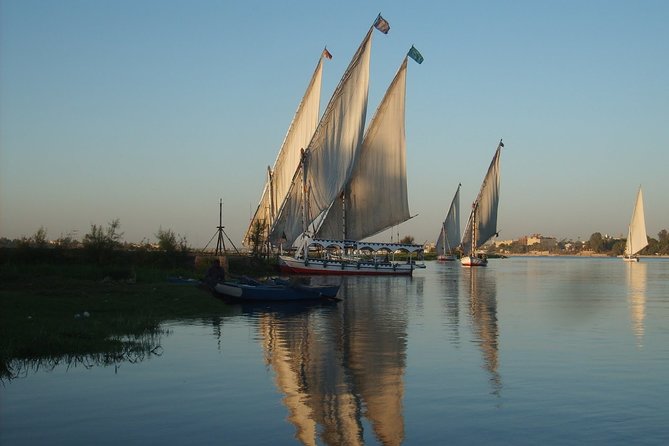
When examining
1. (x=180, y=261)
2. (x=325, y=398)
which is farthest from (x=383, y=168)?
(x=325, y=398)

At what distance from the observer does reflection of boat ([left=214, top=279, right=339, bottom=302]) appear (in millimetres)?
33438

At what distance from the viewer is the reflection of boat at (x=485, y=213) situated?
107938 mm

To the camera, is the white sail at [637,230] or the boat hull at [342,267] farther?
the white sail at [637,230]

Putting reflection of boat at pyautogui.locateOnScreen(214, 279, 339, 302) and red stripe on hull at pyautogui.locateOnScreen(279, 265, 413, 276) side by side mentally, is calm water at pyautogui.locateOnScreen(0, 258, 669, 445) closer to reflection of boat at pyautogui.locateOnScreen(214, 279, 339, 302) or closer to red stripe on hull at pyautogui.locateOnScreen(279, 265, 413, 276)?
reflection of boat at pyautogui.locateOnScreen(214, 279, 339, 302)

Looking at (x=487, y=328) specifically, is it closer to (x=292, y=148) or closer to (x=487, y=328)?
(x=487, y=328)

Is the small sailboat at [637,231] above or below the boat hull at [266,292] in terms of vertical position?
above

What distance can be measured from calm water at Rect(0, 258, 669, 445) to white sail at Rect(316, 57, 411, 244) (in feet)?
Answer: 139

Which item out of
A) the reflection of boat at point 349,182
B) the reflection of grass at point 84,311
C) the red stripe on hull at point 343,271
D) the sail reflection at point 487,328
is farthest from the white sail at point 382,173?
the reflection of grass at point 84,311

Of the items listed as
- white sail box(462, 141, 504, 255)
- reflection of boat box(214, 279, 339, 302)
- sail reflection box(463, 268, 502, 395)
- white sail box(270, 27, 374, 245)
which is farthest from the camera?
white sail box(462, 141, 504, 255)

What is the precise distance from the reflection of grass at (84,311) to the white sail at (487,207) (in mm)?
72427

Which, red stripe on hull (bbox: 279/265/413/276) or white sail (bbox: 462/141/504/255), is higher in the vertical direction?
white sail (bbox: 462/141/504/255)

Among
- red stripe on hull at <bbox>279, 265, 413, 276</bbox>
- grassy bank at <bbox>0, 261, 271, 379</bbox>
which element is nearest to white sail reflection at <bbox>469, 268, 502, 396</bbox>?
grassy bank at <bbox>0, 261, 271, 379</bbox>

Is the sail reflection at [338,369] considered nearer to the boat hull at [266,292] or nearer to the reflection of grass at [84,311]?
the boat hull at [266,292]

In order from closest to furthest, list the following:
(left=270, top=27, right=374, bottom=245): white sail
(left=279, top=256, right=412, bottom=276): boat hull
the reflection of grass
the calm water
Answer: the calm water → the reflection of grass → (left=270, top=27, right=374, bottom=245): white sail → (left=279, top=256, right=412, bottom=276): boat hull
